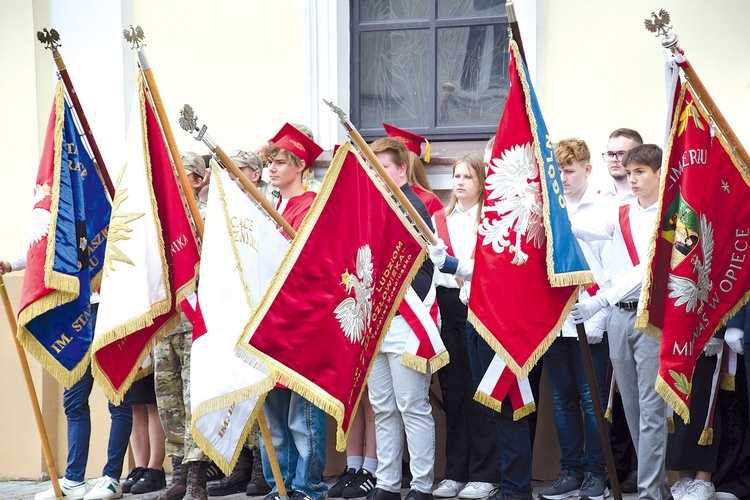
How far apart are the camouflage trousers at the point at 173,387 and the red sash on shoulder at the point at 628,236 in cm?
264

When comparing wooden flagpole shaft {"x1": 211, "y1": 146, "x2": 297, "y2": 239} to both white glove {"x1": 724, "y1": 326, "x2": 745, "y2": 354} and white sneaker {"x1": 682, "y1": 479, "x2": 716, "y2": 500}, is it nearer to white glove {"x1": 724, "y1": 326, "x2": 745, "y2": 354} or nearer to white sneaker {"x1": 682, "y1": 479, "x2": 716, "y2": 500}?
white glove {"x1": 724, "y1": 326, "x2": 745, "y2": 354}

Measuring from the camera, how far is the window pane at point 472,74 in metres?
8.26

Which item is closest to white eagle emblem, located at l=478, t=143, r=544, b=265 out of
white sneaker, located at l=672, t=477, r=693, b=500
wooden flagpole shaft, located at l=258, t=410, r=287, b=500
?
wooden flagpole shaft, located at l=258, t=410, r=287, b=500

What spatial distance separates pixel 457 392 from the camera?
22.5ft

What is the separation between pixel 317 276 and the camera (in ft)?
17.4

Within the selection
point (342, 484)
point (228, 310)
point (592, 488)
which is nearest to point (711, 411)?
point (592, 488)

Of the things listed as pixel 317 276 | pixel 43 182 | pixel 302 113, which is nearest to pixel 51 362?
pixel 43 182

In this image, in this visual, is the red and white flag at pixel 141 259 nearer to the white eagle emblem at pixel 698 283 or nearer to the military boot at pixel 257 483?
the military boot at pixel 257 483

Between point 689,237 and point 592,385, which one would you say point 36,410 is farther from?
point 689,237

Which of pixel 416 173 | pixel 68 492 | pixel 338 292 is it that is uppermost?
pixel 416 173

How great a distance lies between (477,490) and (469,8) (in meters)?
3.58

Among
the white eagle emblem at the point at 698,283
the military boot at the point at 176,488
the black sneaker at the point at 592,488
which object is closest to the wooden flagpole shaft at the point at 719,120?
the white eagle emblem at the point at 698,283

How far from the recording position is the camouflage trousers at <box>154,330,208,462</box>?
6.85 metres

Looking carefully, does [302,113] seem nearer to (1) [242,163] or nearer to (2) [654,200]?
(1) [242,163]
